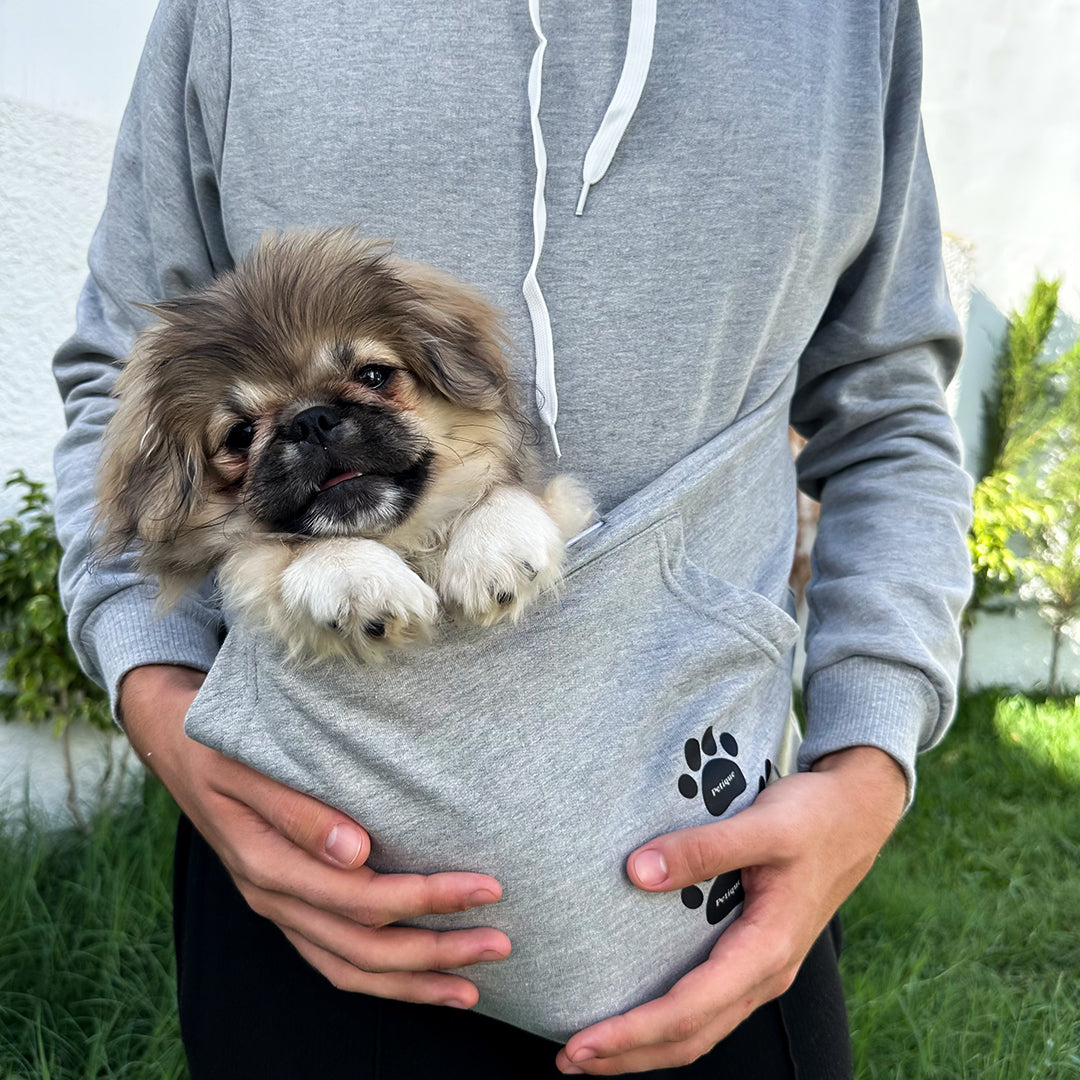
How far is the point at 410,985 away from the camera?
1.26m

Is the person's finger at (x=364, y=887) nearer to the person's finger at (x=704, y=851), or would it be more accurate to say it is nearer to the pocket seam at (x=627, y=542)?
the person's finger at (x=704, y=851)

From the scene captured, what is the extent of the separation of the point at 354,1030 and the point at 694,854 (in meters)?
0.60

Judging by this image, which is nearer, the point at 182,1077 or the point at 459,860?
the point at 459,860

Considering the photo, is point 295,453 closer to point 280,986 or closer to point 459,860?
point 459,860

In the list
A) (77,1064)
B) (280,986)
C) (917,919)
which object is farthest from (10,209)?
(917,919)

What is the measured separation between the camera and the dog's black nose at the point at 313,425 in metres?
1.48

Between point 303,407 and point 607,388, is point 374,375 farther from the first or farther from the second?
point 607,388

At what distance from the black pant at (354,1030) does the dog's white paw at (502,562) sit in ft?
1.97

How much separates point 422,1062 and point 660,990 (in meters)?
0.38

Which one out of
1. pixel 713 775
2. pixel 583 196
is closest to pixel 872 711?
pixel 713 775

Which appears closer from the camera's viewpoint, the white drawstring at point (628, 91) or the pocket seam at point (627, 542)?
the pocket seam at point (627, 542)

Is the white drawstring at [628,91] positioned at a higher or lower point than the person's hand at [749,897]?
higher

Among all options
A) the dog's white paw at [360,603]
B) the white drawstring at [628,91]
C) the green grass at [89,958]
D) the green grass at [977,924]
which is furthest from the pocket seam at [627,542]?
the green grass at [977,924]

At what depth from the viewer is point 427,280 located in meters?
1.57
